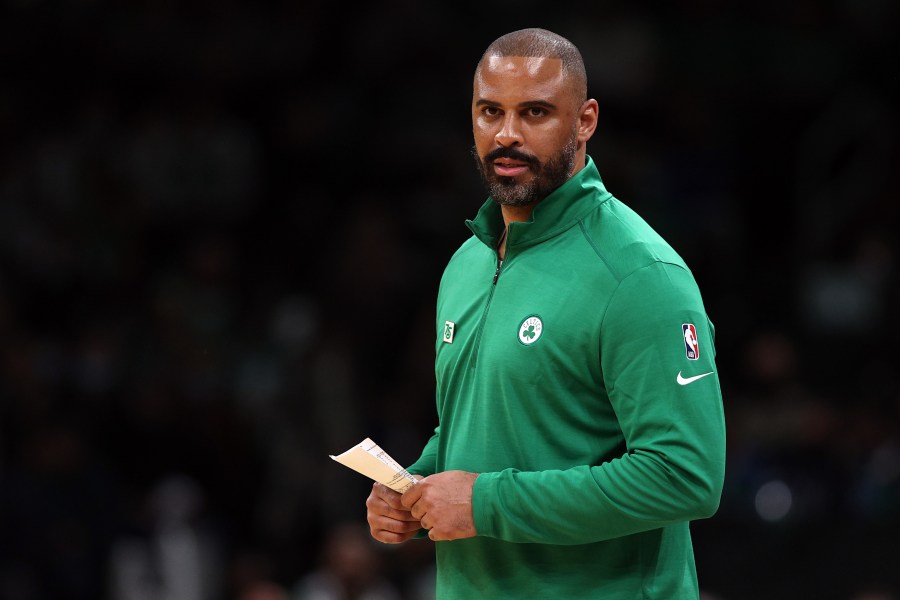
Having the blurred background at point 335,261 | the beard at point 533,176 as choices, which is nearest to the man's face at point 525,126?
the beard at point 533,176

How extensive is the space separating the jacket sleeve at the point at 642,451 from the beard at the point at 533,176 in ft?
1.02

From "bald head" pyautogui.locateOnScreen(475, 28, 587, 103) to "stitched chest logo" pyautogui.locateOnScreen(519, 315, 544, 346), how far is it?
478 millimetres

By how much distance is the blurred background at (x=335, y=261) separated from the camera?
24.7ft

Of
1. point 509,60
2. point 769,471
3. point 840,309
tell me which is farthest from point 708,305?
point 509,60

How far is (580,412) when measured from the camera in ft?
9.21

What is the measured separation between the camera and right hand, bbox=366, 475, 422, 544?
9.60 feet

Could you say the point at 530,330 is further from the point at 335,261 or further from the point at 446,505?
the point at 335,261

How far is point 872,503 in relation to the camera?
22.5ft

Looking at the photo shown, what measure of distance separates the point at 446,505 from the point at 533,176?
71cm

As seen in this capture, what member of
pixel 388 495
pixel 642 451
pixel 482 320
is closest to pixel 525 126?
pixel 482 320

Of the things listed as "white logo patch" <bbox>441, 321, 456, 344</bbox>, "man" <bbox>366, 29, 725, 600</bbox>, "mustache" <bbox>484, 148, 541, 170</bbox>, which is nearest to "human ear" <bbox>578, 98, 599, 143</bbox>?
"man" <bbox>366, 29, 725, 600</bbox>

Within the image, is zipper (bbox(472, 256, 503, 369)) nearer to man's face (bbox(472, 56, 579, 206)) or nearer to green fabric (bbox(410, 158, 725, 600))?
green fabric (bbox(410, 158, 725, 600))

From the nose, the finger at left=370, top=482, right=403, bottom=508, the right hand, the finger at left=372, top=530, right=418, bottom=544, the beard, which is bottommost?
the finger at left=372, top=530, right=418, bottom=544

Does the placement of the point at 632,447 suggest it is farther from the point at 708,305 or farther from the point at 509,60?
the point at 708,305
